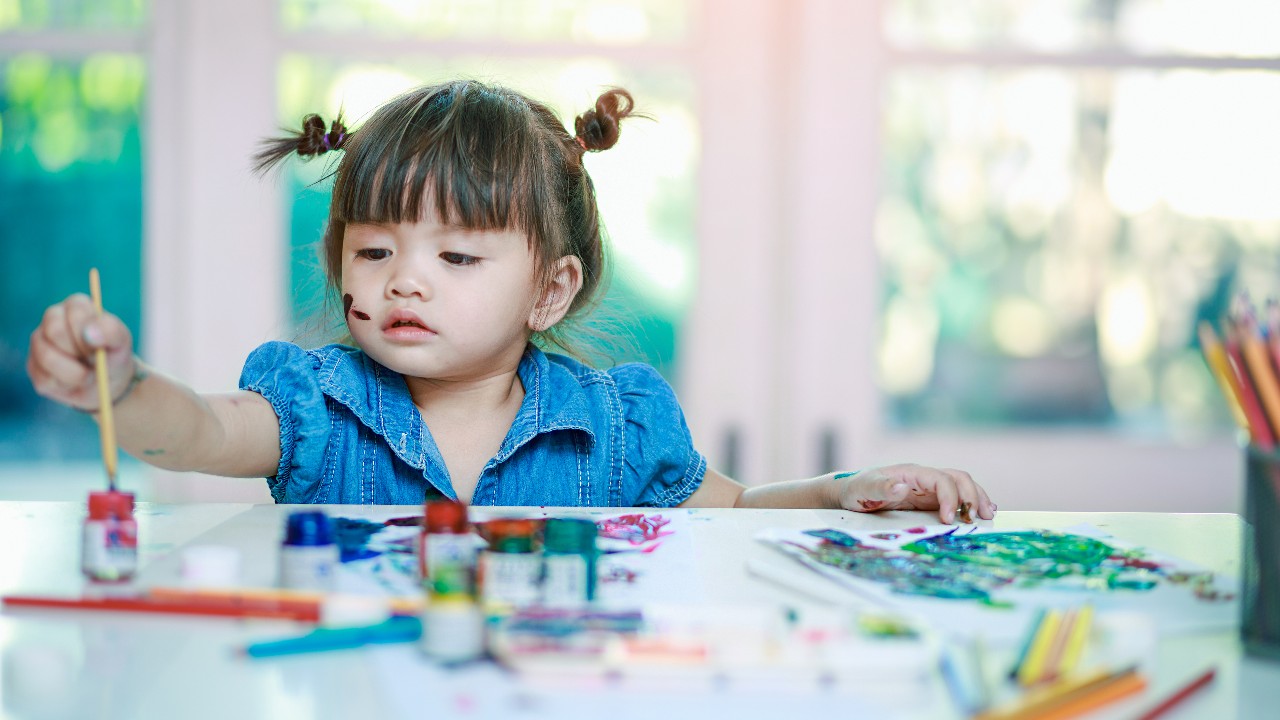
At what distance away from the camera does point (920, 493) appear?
1052mm

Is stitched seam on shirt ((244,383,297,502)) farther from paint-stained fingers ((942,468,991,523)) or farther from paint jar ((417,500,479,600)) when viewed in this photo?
paint-stained fingers ((942,468,991,523))

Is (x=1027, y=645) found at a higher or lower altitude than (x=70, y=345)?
lower

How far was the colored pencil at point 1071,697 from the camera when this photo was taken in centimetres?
53

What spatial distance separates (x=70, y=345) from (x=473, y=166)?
0.48 m

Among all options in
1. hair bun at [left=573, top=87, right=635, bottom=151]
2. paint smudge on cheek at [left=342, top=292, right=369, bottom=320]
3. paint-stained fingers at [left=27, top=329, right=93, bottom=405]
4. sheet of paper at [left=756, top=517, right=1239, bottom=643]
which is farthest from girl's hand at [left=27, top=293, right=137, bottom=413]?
hair bun at [left=573, top=87, right=635, bottom=151]

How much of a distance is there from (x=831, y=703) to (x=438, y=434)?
0.77 metres

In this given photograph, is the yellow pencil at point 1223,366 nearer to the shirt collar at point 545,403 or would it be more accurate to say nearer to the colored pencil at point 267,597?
the colored pencil at point 267,597

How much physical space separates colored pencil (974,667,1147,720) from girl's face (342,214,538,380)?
71cm

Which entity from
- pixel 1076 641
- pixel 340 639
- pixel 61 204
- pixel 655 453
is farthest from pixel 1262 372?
pixel 61 204

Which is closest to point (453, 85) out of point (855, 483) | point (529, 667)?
point (855, 483)

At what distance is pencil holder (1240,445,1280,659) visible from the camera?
2.11ft

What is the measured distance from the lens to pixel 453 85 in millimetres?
1304

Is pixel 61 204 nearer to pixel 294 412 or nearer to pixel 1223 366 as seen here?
pixel 294 412

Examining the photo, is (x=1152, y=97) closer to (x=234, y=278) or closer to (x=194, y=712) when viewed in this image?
(x=234, y=278)
